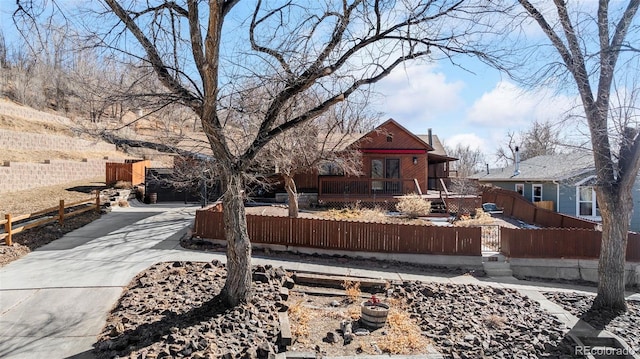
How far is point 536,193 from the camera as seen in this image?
75.4 feet

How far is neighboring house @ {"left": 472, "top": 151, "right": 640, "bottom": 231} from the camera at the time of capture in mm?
19016

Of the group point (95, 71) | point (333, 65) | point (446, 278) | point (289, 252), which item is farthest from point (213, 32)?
point (446, 278)

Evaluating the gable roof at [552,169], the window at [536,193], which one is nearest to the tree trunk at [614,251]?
the gable roof at [552,169]

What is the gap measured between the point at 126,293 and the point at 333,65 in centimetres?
580

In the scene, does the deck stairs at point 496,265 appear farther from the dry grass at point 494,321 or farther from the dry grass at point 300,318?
the dry grass at point 300,318

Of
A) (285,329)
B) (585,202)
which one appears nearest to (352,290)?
(285,329)

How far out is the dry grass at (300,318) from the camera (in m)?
5.70

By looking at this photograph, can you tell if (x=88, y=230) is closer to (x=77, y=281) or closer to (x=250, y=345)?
(x=77, y=281)

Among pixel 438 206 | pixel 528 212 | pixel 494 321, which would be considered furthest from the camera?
pixel 438 206

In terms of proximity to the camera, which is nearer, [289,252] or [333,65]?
[333,65]

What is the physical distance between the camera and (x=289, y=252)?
11359 mm

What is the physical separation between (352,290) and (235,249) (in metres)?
2.91

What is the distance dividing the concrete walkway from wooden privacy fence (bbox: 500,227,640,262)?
4.67 feet

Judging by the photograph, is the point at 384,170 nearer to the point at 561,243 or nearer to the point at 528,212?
the point at 528,212
